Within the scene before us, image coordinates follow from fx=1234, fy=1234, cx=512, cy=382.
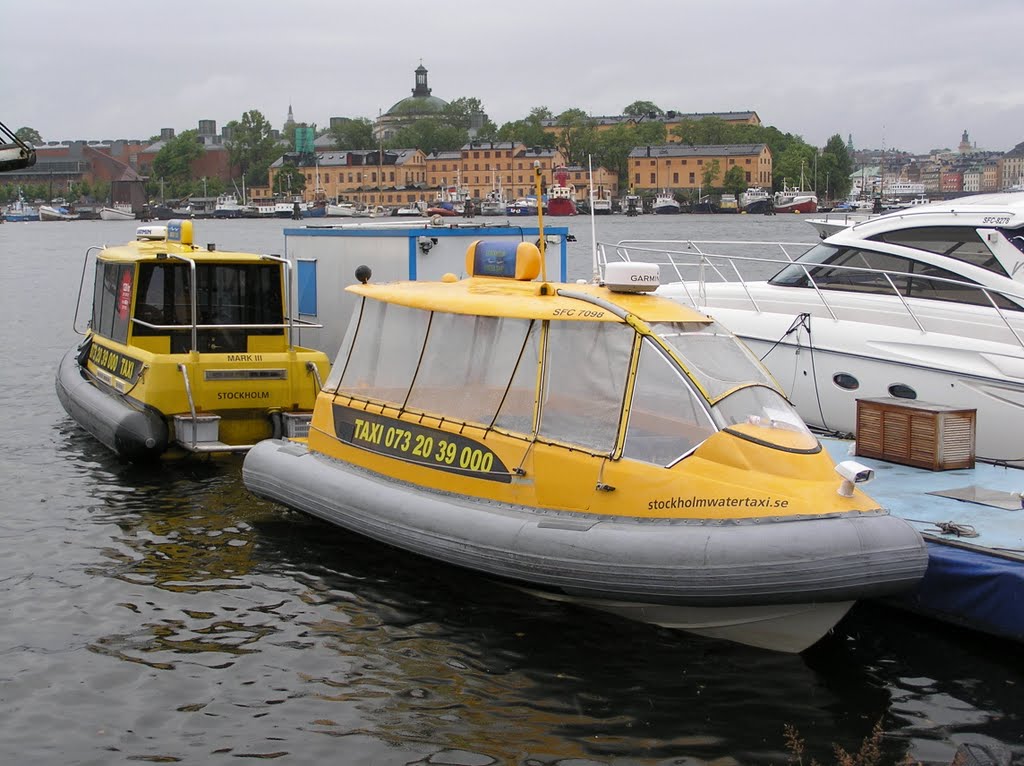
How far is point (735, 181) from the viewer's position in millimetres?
163625

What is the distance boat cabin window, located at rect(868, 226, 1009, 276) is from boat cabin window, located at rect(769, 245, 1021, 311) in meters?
0.26

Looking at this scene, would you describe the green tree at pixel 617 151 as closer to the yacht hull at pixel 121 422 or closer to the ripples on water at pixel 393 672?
the yacht hull at pixel 121 422

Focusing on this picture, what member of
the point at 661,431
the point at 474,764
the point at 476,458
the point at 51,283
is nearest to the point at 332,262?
the point at 476,458

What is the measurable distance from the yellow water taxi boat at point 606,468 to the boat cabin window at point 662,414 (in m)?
0.01

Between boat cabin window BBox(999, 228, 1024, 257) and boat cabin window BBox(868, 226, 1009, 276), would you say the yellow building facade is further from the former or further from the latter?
boat cabin window BBox(999, 228, 1024, 257)

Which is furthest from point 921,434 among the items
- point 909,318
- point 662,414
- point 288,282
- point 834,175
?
point 834,175

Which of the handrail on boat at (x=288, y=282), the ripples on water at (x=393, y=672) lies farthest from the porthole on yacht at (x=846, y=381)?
the handrail on boat at (x=288, y=282)

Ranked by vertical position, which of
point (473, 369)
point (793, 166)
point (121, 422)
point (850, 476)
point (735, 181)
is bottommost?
point (121, 422)

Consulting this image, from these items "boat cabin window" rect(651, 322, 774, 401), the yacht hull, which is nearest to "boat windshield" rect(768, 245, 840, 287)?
"boat cabin window" rect(651, 322, 774, 401)

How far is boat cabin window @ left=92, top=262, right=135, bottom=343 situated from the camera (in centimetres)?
1633

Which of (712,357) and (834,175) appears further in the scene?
(834,175)

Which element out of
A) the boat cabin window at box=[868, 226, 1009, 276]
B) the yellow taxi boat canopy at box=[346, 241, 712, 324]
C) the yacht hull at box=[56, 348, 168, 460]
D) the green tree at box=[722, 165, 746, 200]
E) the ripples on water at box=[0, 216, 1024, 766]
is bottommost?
the ripples on water at box=[0, 216, 1024, 766]

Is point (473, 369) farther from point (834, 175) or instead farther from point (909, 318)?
point (834, 175)

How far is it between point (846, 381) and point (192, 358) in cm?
783
